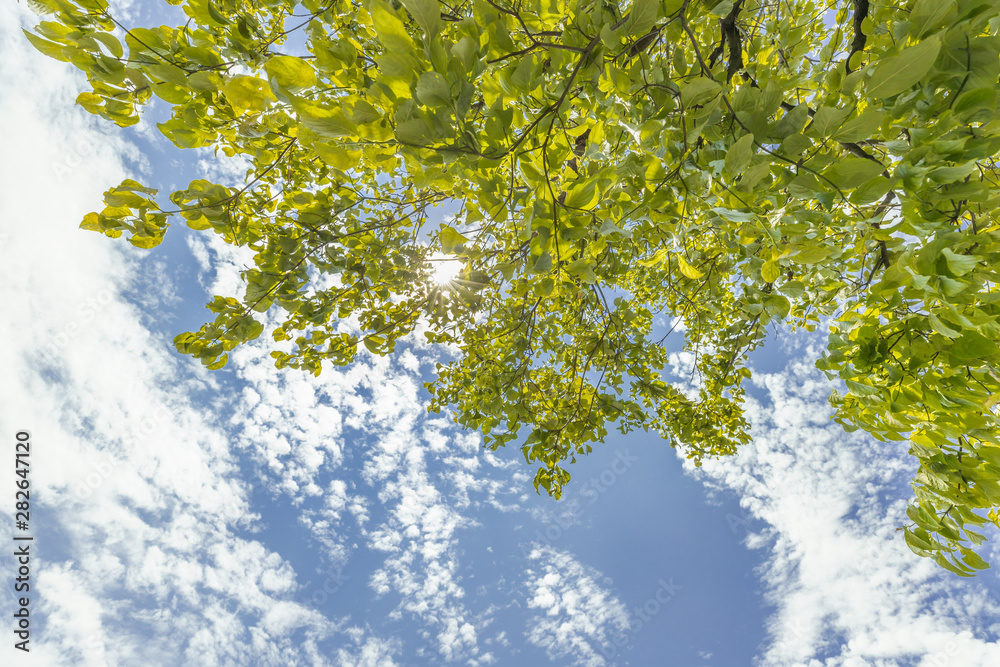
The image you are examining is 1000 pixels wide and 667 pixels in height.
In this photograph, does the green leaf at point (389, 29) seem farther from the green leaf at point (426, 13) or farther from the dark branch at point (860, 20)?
the dark branch at point (860, 20)

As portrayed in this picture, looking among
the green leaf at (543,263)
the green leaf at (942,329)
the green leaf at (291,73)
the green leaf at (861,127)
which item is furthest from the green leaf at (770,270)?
the green leaf at (291,73)

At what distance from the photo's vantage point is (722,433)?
15.8ft

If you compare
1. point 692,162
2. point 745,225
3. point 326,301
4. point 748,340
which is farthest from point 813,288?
point 326,301

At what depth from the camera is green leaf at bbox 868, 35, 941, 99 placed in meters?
0.91

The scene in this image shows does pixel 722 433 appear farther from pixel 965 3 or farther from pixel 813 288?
pixel 965 3

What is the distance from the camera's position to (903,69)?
95 cm

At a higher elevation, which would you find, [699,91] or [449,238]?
[699,91]

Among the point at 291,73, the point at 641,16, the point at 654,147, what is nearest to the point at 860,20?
the point at 654,147

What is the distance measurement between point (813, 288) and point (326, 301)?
3.51 metres

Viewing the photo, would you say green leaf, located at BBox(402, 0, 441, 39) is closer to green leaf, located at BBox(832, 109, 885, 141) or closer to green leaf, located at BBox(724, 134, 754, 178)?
green leaf, located at BBox(724, 134, 754, 178)

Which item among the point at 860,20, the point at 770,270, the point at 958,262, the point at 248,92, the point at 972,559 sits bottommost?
the point at 972,559

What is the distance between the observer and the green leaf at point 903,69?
35.6 inches

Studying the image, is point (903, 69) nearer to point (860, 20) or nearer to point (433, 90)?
point (433, 90)

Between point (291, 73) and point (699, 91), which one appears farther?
point (699, 91)
